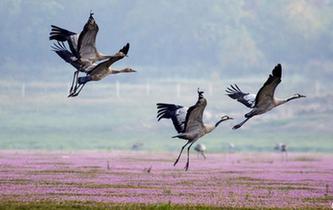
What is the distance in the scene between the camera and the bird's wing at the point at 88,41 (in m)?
27.3

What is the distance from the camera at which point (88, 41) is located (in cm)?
2789

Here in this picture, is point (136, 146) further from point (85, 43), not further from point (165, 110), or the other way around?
point (85, 43)

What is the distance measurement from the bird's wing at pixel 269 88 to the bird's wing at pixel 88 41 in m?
4.31

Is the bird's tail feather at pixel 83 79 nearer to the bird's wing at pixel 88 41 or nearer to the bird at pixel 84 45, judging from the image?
the bird at pixel 84 45

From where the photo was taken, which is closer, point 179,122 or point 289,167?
point 179,122

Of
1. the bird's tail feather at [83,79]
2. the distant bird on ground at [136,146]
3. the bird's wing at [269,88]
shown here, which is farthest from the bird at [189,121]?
the distant bird on ground at [136,146]

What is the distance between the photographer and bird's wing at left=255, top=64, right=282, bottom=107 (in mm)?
26494

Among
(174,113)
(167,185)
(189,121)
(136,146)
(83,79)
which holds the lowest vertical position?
(167,185)

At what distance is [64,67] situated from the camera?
13888cm

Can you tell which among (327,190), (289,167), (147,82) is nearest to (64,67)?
(147,82)

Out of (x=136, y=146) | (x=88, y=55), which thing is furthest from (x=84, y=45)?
(x=136, y=146)

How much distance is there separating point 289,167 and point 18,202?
24.4m

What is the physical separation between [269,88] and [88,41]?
467cm

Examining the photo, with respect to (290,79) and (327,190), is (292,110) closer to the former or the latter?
(290,79)
